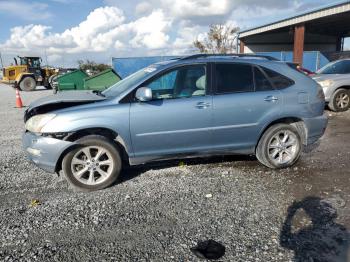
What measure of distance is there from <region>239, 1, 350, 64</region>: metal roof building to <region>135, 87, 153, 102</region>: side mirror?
14.2m

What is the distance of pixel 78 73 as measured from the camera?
1477 cm

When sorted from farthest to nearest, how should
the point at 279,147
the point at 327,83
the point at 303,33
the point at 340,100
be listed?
the point at 303,33 → the point at 340,100 → the point at 327,83 → the point at 279,147

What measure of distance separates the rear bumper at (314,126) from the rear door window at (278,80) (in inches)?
24.7

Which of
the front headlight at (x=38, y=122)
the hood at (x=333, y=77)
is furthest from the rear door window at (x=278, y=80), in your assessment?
the hood at (x=333, y=77)

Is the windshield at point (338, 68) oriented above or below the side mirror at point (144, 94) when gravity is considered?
above

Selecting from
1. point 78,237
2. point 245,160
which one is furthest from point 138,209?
point 245,160

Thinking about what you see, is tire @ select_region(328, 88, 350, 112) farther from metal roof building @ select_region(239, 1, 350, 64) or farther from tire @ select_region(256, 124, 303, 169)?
metal roof building @ select_region(239, 1, 350, 64)

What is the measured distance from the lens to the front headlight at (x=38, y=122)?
13.6ft

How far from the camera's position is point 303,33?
1950cm

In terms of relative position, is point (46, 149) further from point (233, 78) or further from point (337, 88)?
point (337, 88)

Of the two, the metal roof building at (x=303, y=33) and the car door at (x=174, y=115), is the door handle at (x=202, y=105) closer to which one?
the car door at (x=174, y=115)

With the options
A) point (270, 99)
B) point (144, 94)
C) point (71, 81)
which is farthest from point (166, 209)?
point (71, 81)

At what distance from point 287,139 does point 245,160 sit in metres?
0.81

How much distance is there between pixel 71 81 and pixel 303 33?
13985 mm
